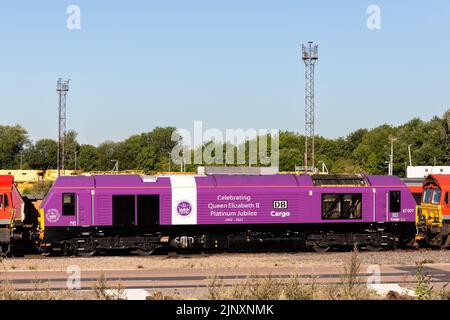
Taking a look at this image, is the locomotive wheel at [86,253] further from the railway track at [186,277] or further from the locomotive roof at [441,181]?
the locomotive roof at [441,181]

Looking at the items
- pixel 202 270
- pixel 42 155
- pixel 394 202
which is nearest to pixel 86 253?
pixel 202 270

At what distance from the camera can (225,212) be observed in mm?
31297

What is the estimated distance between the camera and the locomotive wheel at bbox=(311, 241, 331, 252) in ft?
105

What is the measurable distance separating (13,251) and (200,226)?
30.4ft

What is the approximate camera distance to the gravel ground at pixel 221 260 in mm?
26094

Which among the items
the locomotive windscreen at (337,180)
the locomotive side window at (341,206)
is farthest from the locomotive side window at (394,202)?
the locomotive side window at (341,206)

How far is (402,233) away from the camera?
108ft

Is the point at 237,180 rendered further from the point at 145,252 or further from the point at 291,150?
the point at 291,150

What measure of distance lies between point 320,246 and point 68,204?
12.0 meters

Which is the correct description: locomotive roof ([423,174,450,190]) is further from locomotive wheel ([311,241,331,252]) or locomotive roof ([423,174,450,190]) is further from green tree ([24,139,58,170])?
green tree ([24,139,58,170])
